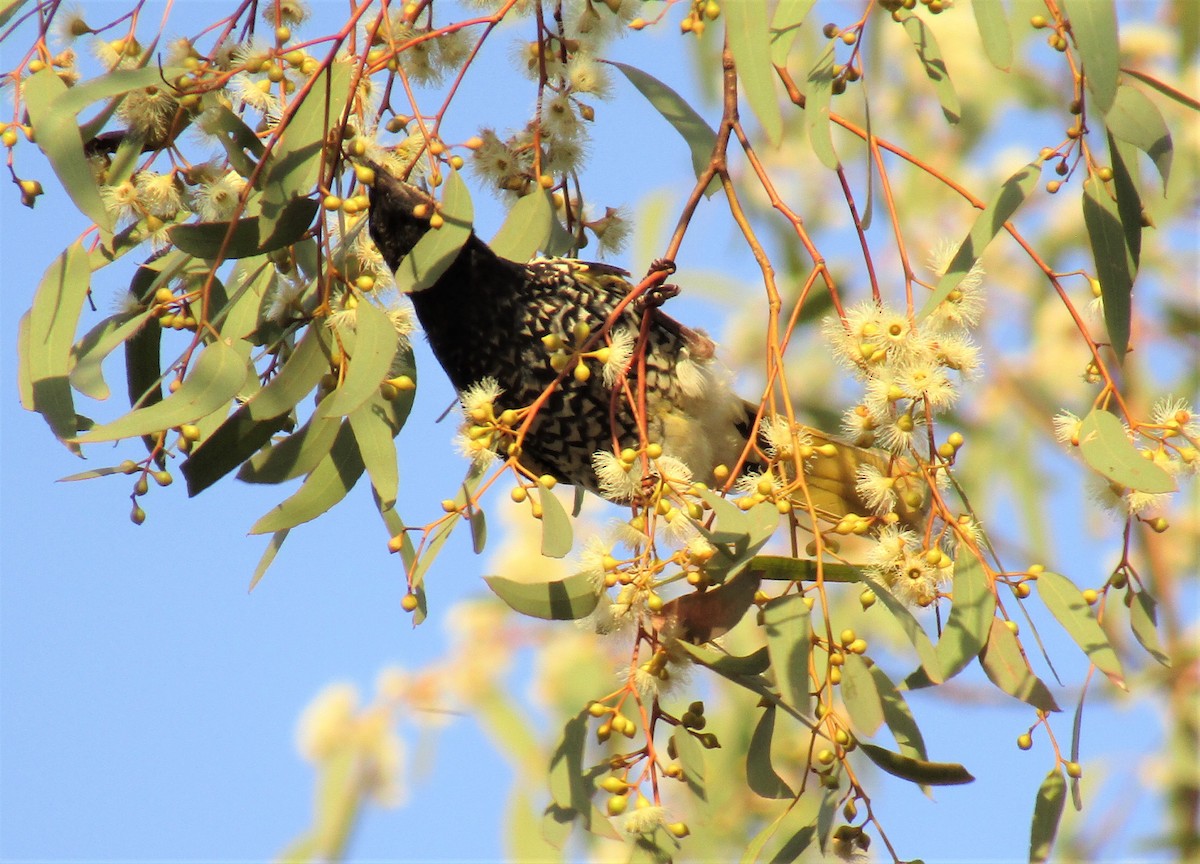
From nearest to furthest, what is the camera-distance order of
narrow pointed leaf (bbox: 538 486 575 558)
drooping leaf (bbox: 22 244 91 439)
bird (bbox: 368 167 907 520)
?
narrow pointed leaf (bbox: 538 486 575 558) < drooping leaf (bbox: 22 244 91 439) < bird (bbox: 368 167 907 520)

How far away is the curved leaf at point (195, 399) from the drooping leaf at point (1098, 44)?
1.09m

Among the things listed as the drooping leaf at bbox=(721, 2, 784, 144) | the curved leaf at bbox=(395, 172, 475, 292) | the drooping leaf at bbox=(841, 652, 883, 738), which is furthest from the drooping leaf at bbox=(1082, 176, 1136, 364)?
the curved leaf at bbox=(395, 172, 475, 292)

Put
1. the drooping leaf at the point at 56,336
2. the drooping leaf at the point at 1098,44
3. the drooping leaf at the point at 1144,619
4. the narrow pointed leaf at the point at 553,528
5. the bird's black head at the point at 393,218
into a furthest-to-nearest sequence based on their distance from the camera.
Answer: the bird's black head at the point at 393,218 → the drooping leaf at the point at 1144,619 → the drooping leaf at the point at 56,336 → the narrow pointed leaf at the point at 553,528 → the drooping leaf at the point at 1098,44

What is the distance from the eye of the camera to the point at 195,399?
160 cm

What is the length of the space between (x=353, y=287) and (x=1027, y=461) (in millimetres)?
3005

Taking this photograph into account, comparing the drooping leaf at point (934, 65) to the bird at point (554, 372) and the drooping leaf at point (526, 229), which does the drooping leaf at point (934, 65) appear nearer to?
the drooping leaf at point (526, 229)

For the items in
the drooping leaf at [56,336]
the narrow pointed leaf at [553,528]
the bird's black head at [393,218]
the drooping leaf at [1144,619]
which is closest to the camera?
the narrow pointed leaf at [553,528]

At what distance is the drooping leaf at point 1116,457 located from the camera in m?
1.59

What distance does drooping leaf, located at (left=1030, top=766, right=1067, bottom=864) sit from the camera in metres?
1.79

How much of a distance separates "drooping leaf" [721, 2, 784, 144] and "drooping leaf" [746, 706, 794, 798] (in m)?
0.81

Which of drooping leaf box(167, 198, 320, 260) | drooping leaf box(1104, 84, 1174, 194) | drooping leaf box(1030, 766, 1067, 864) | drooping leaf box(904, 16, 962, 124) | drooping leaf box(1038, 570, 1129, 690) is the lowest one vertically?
drooping leaf box(1030, 766, 1067, 864)

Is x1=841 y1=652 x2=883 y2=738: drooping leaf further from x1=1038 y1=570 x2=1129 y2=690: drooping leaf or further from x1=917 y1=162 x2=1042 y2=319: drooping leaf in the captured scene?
x1=917 y1=162 x2=1042 y2=319: drooping leaf

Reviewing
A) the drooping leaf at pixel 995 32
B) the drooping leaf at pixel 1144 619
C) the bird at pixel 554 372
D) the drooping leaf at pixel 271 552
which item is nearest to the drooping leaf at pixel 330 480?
the drooping leaf at pixel 271 552

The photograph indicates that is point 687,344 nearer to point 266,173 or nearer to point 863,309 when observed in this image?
point 863,309
